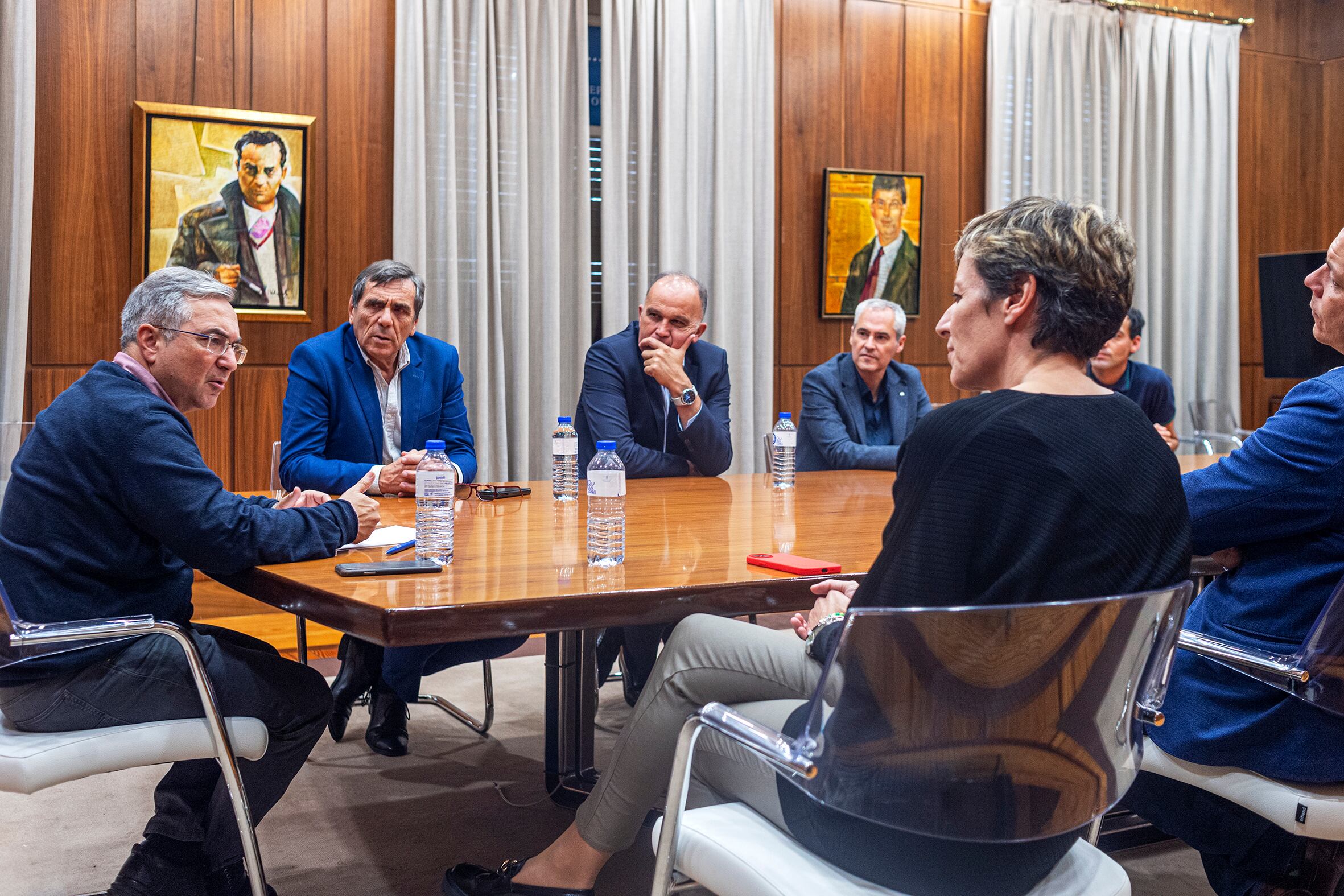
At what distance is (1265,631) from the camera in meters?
1.85

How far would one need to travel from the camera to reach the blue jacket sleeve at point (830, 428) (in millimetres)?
4000

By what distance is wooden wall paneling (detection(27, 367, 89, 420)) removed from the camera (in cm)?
471

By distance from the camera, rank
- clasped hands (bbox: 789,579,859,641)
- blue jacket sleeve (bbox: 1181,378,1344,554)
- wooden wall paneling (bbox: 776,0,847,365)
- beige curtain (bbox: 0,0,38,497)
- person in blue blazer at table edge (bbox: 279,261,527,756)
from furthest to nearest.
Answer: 1. wooden wall paneling (bbox: 776,0,847,365)
2. beige curtain (bbox: 0,0,38,497)
3. person in blue blazer at table edge (bbox: 279,261,527,756)
4. clasped hands (bbox: 789,579,859,641)
5. blue jacket sleeve (bbox: 1181,378,1344,554)

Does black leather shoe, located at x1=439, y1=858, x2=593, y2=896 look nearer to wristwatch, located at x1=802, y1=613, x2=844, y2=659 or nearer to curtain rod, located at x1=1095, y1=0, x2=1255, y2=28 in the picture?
wristwatch, located at x1=802, y1=613, x2=844, y2=659

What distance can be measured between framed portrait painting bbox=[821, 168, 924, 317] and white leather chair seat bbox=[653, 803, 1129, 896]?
4.93 metres

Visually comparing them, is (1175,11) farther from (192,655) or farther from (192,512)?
(192,655)


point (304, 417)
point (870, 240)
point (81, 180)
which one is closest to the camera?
point (304, 417)

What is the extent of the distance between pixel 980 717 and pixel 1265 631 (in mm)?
862

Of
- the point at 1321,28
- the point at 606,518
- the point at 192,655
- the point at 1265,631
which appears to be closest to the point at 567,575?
the point at 606,518

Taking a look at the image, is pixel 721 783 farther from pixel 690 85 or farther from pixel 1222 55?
pixel 1222 55

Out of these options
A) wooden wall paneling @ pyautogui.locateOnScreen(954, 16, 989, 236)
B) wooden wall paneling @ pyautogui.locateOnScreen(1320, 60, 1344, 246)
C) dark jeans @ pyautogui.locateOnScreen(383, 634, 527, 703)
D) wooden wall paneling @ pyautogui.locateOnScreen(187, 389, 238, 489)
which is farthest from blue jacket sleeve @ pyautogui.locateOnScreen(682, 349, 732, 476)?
wooden wall paneling @ pyautogui.locateOnScreen(1320, 60, 1344, 246)

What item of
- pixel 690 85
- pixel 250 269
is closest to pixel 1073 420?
pixel 250 269

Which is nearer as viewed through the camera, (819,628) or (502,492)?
(819,628)

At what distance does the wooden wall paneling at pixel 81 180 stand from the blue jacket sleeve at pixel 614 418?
2357 mm
